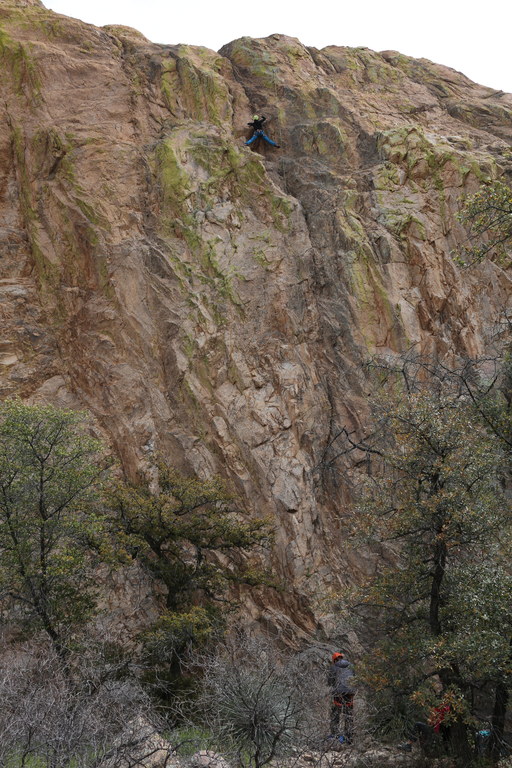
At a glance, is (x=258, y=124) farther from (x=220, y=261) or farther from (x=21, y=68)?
(x=21, y=68)

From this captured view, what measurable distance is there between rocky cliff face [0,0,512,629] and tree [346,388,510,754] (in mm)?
6040

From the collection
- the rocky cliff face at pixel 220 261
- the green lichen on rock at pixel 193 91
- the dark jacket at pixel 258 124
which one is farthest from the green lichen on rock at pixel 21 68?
the dark jacket at pixel 258 124

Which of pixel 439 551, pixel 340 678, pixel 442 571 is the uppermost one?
pixel 439 551

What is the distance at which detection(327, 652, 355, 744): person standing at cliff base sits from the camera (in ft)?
36.7

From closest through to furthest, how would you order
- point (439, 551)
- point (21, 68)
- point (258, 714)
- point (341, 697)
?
point (258, 714) < point (439, 551) < point (341, 697) < point (21, 68)

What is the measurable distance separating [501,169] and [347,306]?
971 cm

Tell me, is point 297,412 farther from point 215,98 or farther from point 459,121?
point 459,121

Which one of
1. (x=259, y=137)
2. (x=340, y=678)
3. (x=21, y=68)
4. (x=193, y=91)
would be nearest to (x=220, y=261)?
(x=259, y=137)

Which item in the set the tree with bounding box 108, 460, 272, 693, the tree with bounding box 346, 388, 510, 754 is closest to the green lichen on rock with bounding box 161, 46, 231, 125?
the tree with bounding box 108, 460, 272, 693

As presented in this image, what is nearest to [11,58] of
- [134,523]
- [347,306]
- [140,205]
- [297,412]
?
[140,205]

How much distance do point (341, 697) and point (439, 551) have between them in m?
3.37

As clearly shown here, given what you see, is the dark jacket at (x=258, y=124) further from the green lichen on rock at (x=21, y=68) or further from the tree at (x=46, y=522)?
the tree at (x=46, y=522)

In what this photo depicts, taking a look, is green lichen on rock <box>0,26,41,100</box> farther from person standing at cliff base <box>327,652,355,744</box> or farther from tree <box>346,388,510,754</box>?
person standing at cliff base <box>327,652,355,744</box>

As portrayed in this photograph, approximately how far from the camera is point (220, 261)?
22141mm
